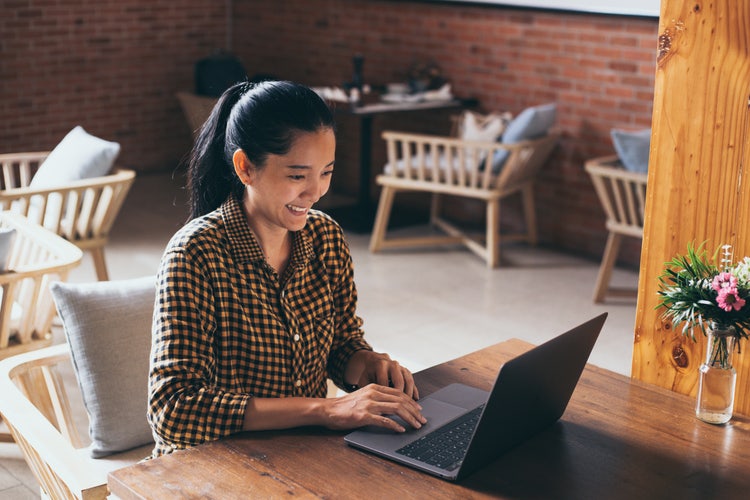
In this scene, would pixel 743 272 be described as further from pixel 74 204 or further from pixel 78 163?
pixel 78 163

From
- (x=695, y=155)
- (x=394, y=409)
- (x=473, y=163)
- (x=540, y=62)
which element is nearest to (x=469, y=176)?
(x=473, y=163)

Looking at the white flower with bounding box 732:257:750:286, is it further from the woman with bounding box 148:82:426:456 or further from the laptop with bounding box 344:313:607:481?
the woman with bounding box 148:82:426:456

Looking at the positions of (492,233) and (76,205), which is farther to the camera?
(492,233)

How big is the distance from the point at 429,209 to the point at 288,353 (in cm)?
486

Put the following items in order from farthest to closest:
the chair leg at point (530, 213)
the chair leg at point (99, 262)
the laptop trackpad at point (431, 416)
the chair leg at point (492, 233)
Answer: the chair leg at point (530, 213)
the chair leg at point (492, 233)
the chair leg at point (99, 262)
the laptop trackpad at point (431, 416)

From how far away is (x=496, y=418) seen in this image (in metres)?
1.46

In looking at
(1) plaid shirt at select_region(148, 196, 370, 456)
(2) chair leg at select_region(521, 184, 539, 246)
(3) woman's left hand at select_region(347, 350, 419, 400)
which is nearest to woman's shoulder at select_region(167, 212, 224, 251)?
(1) plaid shirt at select_region(148, 196, 370, 456)

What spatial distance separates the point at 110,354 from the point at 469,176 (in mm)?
3534

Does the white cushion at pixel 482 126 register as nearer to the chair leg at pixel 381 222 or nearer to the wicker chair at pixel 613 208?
the chair leg at pixel 381 222

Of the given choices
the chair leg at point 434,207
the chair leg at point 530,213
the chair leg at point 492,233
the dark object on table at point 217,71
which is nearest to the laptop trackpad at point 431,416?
the chair leg at point 492,233

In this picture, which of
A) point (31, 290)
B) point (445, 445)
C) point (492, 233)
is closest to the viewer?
point (445, 445)

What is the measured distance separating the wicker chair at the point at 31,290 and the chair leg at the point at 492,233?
109 inches

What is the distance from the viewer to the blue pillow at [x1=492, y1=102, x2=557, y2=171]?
5316 mm

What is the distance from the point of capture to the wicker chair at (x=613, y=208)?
15.1 ft
